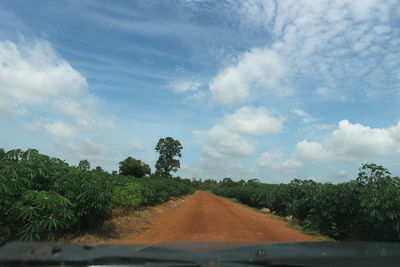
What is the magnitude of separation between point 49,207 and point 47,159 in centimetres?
196

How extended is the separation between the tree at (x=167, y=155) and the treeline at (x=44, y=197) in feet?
195

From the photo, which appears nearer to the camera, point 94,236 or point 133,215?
point 94,236

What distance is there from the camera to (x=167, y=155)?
69.2 metres

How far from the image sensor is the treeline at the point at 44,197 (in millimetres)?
5926

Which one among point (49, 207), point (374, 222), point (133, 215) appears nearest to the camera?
point (49, 207)

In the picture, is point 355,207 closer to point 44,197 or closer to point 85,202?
point 85,202

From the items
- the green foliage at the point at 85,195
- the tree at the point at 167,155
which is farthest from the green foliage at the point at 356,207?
the tree at the point at 167,155

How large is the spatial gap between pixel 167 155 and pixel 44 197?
208 ft

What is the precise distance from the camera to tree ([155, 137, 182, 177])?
6844 cm

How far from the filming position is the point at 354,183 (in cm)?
1026

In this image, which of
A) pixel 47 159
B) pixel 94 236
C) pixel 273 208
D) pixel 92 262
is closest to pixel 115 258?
pixel 92 262

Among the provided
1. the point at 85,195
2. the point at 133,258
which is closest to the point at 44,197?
the point at 85,195

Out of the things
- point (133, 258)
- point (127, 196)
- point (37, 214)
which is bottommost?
point (37, 214)

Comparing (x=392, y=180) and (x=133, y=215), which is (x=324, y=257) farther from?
(x=133, y=215)
